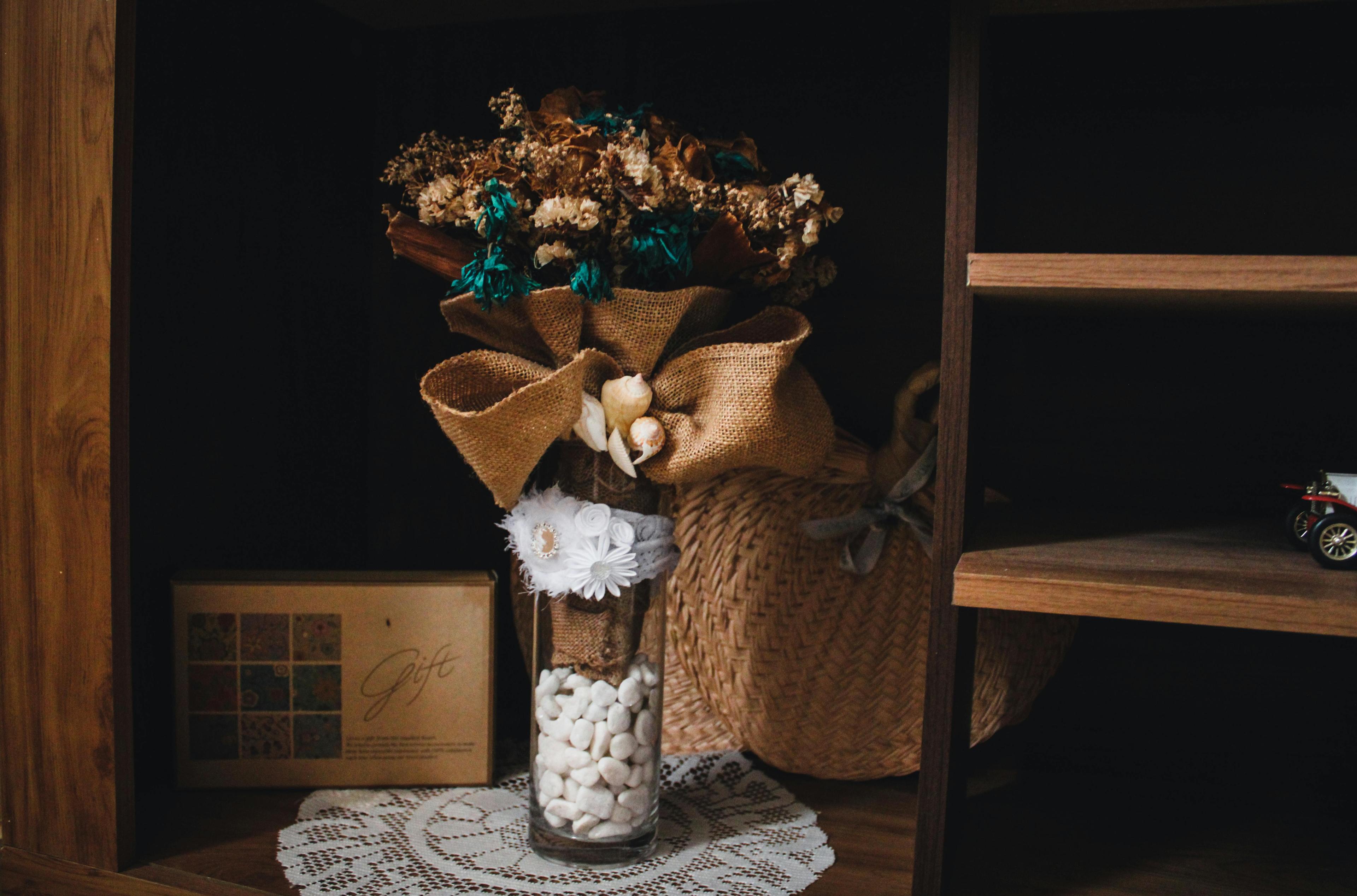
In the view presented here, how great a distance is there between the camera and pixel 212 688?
1.14 m

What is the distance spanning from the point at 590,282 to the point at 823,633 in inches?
18.7

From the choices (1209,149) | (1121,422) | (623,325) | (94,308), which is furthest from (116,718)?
(1209,149)

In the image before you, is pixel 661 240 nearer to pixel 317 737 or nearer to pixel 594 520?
pixel 594 520

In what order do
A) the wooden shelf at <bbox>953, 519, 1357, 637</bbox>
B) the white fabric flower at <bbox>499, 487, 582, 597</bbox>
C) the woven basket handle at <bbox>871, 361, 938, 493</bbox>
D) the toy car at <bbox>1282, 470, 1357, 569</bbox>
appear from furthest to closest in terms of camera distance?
the woven basket handle at <bbox>871, 361, 938, 493</bbox> → the white fabric flower at <bbox>499, 487, 582, 597</bbox> → the toy car at <bbox>1282, 470, 1357, 569</bbox> → the wooden shelf at <bbox>953, 519, 1357, 637</bbox>

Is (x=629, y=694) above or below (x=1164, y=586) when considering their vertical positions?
below

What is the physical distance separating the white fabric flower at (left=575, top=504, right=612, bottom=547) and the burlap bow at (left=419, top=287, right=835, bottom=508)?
0.05 m

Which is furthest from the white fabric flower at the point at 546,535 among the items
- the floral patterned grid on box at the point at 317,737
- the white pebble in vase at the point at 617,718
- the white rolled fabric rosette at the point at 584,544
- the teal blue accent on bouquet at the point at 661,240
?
the floral patterned grid on box at the point at 317,737

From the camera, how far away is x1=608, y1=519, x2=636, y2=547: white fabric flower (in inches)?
37.8

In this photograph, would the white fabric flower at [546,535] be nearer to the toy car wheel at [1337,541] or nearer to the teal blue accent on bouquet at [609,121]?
the teal blue accent on bouquet at [609,121]

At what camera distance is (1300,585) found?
795 mm

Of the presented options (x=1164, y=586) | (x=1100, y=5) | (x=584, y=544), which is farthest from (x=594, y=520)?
(x=1100, y=5)

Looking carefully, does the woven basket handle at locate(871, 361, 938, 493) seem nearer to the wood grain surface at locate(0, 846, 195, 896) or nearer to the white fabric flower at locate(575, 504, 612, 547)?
the white fabric flower at locate(575, 504, 612, 547)

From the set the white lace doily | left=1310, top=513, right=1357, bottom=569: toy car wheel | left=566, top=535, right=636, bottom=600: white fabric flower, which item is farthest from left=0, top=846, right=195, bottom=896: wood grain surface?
left=1310, top=513, right=1357, bottom=569: toy car wheel

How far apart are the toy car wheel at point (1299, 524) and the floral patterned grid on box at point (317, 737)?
92 cm
